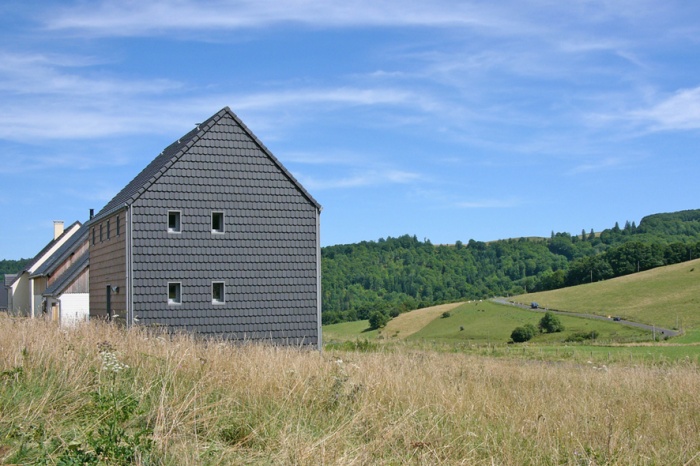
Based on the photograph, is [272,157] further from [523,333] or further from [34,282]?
[523,333]

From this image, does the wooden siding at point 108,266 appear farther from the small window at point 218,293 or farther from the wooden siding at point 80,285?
the wooden siding at point 80,285

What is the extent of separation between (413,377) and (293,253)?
19.6m

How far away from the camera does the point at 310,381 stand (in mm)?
8961

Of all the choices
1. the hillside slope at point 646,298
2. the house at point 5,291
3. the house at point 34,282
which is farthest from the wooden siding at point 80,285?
the hillside slope at point 646,298

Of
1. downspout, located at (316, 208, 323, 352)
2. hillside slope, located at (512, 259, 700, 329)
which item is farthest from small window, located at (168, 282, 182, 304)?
hillside slope, located at (512, 259, 700, 329)

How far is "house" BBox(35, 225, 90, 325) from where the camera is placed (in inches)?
1706

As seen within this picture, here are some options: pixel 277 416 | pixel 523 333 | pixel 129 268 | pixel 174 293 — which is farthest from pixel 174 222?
pixel 523 333

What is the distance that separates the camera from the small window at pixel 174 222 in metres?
28.7

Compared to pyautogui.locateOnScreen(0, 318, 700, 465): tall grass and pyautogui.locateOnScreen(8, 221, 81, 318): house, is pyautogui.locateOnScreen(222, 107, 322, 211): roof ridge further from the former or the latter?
pyautogui.locateOnScreen(8, 221, 81, 318): house

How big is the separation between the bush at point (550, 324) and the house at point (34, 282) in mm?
62706

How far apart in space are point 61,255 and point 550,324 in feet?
223

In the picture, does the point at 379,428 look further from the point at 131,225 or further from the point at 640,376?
the point at 131,225

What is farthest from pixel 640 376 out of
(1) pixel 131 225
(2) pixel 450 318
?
(2) pixel 450 318

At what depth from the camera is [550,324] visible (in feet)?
325
